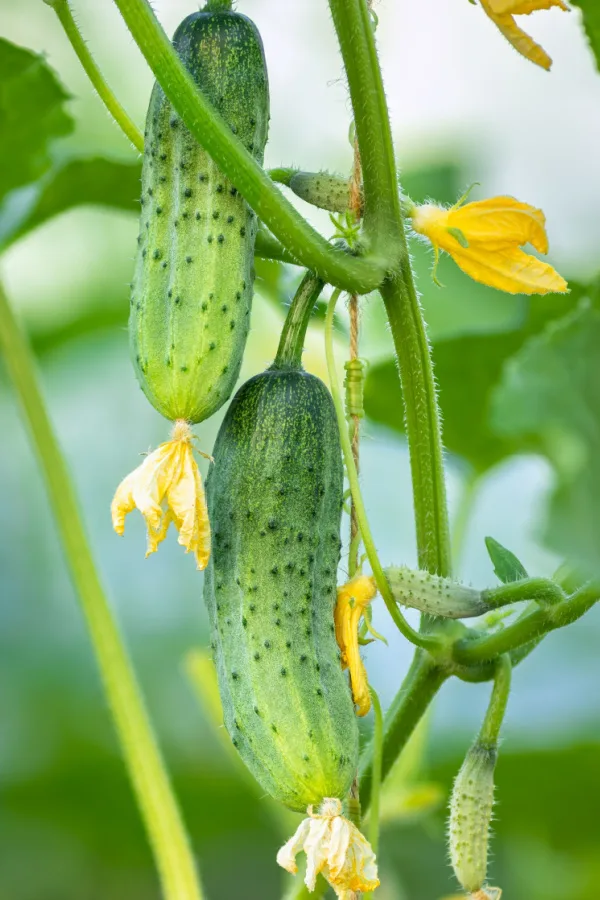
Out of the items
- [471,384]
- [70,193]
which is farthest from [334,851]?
[70,193]

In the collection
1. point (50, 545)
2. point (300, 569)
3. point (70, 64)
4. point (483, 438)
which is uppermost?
point (70, 64)

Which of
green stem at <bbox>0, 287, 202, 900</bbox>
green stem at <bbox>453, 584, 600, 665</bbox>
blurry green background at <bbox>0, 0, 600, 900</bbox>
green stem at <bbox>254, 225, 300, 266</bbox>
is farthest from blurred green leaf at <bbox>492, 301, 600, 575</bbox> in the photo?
blurry green background at <bbox>0, 0, 600, 900</bbox>

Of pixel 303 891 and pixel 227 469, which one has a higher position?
pixel 227 469

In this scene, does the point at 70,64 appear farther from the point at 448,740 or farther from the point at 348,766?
the point at 348,766

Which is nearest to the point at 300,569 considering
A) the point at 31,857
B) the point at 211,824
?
the point at 211,824

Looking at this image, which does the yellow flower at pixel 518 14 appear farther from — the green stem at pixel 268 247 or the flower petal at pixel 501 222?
the green stem at pixel 268 247

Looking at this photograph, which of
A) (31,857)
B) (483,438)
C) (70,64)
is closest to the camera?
→ (483,438)

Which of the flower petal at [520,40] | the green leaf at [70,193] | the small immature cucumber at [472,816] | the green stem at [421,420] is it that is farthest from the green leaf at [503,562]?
the green leaf at [70,193]

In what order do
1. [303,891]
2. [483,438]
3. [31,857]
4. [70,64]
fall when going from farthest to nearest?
[70,64] < [31,857] < [483,438] < [303,891]
